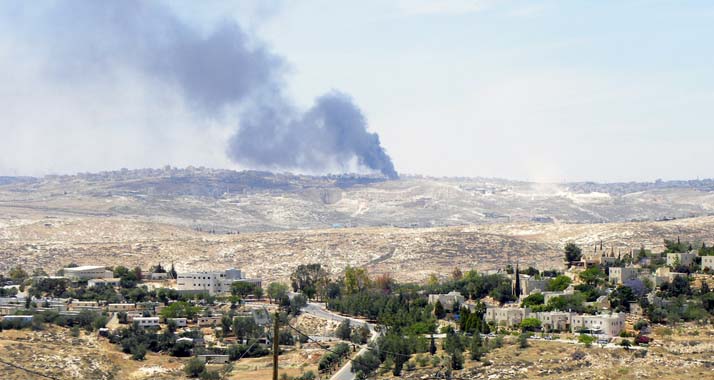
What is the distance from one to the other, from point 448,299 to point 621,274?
1391 cm

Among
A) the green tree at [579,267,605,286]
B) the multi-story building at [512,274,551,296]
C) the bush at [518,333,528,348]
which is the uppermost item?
the green tree at [579,267,605,286]

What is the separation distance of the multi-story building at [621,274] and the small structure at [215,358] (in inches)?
1304

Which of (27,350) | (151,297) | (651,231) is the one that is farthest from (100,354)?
(651,231)

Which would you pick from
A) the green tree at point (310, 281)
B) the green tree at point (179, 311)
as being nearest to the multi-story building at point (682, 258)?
the green tree at point (310, 281)

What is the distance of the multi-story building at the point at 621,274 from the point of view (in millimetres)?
96500

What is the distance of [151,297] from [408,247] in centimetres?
5672

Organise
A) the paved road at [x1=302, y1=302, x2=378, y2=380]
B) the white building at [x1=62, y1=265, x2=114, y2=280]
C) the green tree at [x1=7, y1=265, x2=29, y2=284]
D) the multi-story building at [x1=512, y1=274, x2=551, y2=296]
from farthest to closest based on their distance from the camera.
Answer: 1. the green tree at [x1=7, y1=265, x2=29, y2=284]
2. the white building at [x1=62, y1=265, x2=114, y2=280]
3. the multi-story building at [x1=512, y1=274, x2=551, y2=296]
4. the paved road at [x1=302, y1=302, x2=378, y2=380]

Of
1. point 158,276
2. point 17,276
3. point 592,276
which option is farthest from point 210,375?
point 17,276

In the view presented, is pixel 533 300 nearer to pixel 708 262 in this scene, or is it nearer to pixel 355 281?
pixel 708 262

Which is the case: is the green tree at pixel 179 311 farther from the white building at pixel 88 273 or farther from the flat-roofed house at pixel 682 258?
the flat-roofed house at pixel 682 258

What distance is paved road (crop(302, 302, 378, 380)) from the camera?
7238 cm

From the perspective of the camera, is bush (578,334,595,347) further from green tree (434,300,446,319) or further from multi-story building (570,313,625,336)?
green tree (434,300,446,319)

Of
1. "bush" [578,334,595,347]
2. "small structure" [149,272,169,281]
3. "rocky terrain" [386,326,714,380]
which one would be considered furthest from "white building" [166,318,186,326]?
"bush" [578,334,595,347]

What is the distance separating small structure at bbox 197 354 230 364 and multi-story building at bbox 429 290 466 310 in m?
21.0
